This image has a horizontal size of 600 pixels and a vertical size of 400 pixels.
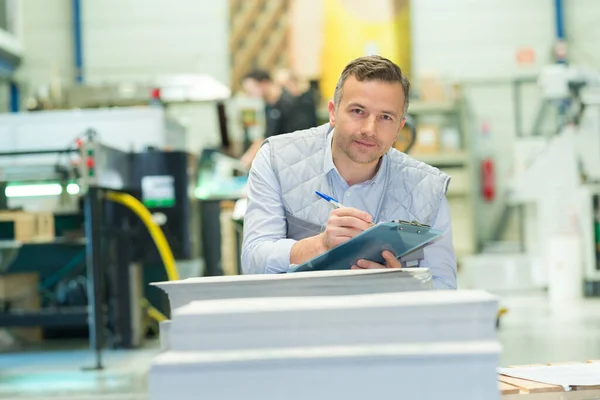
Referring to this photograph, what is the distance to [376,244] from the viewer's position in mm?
1522

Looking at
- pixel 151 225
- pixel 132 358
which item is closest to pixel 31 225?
pixel 151 225

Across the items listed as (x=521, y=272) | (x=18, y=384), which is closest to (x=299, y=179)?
(x=18, y=384)

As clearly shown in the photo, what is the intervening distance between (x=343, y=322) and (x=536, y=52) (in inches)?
361

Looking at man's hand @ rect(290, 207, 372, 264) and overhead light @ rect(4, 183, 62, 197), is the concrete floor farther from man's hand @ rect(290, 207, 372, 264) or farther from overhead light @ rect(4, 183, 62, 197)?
man's hand @ rect(290, 207, 372, 264)

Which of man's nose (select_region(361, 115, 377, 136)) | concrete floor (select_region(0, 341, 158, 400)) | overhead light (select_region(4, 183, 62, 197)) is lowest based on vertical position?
concrete floor (select_region(0, 341, 158, 400))

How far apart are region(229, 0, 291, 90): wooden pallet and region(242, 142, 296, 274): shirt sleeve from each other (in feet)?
24.7

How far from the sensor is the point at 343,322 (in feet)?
2.91

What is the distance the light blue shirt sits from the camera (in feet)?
6.10

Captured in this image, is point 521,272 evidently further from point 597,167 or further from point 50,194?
point 50,194

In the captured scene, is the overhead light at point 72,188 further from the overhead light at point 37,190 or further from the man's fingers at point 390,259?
the man's fingers at point 390,259

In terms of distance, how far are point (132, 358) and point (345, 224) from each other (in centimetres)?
337

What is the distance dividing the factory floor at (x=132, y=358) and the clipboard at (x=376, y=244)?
6.72 feet

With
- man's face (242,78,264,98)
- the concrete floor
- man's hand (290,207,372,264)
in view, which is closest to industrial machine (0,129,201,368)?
the concrete floor

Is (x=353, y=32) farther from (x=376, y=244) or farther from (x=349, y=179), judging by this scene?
(x=376, y=244)
